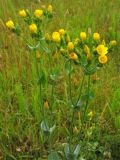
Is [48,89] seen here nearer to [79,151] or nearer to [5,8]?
[79,151]

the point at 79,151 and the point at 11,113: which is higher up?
the point at 11,113

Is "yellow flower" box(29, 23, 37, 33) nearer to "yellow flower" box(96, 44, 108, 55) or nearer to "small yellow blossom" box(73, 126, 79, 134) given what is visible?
"yellow flower" box(96, 44, 108, 55)

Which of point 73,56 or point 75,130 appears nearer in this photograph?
point 73,56

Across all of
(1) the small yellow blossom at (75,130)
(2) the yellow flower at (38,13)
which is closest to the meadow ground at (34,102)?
(1) the small yellow blossom at (75,130)

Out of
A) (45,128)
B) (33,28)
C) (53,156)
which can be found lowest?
(53,156)

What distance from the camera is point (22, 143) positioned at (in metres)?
2.17

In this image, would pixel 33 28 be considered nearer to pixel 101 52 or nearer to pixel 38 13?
pixel 38 13

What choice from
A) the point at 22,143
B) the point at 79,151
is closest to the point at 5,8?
the point at 22,143

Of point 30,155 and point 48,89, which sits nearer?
point 30,155

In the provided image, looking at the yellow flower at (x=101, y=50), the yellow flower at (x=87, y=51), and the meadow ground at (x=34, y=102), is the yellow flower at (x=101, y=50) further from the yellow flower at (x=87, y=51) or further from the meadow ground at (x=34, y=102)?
the meadow ground at (x=34, y=102)

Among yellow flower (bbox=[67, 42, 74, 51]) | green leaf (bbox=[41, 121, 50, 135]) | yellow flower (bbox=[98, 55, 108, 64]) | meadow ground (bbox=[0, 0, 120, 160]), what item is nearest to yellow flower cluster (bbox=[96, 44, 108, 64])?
yellow flower (bbox=[98, 55, 108, 64])

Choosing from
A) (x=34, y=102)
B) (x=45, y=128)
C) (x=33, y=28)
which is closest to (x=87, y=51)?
(x=33, y=28)

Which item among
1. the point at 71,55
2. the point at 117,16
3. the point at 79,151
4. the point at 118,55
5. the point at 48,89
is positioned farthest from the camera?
the point at 117,16

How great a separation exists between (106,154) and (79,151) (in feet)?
0.69
